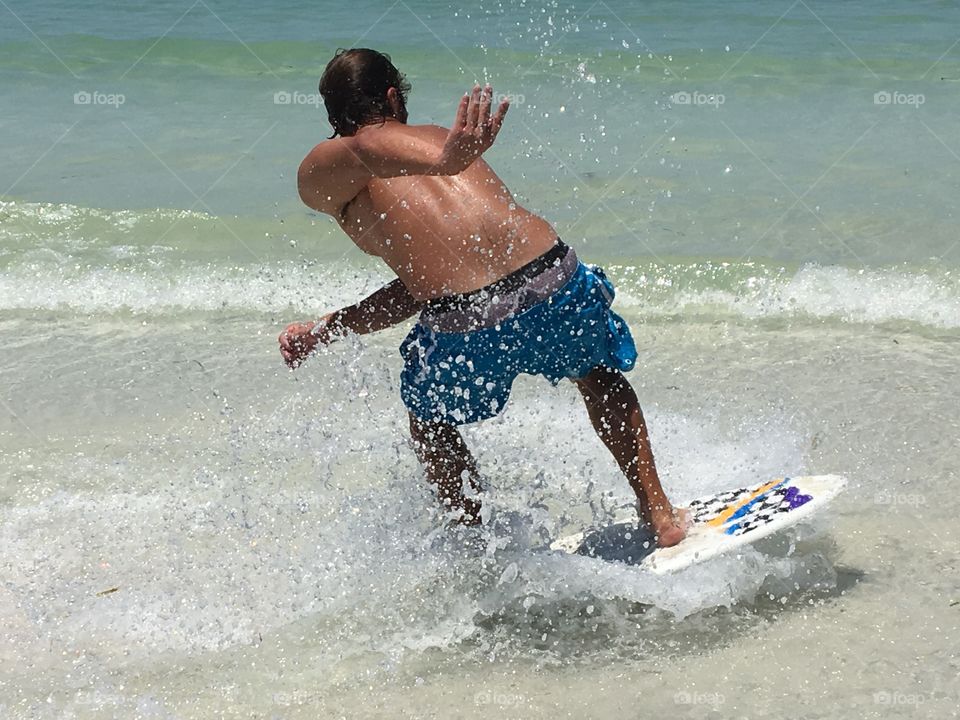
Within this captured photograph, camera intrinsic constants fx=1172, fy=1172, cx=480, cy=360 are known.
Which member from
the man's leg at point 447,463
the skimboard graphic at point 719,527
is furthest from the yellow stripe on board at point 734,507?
the man's leg at point 447,463

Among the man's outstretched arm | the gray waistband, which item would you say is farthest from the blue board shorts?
the man's outstretched arm

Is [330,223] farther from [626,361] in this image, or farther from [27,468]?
[626,361]

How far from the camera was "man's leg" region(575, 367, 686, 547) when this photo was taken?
331cm

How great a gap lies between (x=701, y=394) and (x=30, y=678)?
111 inches

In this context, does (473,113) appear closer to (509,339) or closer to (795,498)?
(509,339)

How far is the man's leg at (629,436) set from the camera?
3.31 metres

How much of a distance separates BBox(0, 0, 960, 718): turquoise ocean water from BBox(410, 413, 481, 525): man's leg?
0.30ft

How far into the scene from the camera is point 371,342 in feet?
18.3

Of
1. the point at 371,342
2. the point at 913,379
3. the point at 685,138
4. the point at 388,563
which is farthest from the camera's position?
the point at 685,138

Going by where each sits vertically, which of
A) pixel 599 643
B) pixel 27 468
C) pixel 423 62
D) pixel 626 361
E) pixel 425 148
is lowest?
pixel 599 643

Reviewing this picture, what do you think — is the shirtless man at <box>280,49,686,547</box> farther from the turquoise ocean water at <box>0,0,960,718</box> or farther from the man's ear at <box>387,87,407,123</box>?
the turquoise ocean water at <box>0,0,960,718</box>

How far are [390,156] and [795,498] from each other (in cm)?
159

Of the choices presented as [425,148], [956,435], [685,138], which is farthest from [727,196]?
[425,148]

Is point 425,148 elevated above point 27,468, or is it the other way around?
point 425,148
